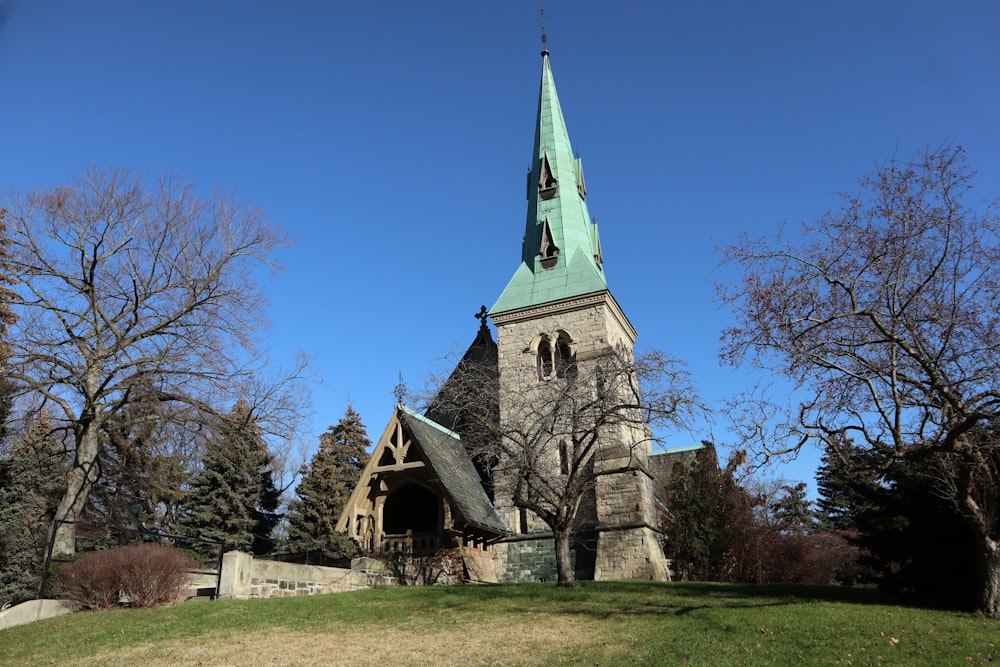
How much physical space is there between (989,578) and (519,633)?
26.7 ft

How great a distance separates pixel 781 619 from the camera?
11953 mm

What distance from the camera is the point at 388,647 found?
34.3ft

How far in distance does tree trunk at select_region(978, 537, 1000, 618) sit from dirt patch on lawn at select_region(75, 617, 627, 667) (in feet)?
21.7

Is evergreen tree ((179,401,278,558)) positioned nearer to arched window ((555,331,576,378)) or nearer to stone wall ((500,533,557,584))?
stone wall ((500,533,557,584))

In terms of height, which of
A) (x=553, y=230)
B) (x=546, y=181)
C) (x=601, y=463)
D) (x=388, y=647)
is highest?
(x=546, y=181)

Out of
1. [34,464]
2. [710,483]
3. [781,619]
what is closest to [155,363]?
[34,464]

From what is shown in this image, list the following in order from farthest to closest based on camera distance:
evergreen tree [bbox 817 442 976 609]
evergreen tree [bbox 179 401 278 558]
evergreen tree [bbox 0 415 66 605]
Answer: evergreen tree [bbox 179 401 278 558] < evergreen tree [bbox 0 415 66 605] < evergreen tree [bbox 817 442 976 609]

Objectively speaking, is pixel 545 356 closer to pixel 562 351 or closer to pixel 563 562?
pixel 562 351

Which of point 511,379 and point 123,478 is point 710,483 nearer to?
point 511,379

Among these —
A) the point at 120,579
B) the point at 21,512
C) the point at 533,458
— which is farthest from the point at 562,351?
the point at 21,512

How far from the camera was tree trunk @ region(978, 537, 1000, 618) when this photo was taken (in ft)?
40.3

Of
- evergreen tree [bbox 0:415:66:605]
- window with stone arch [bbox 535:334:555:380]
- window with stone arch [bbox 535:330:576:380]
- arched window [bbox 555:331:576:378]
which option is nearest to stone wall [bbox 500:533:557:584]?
window with stone arch [bbox 535:330:576:380]

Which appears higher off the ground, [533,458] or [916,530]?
[533,458]

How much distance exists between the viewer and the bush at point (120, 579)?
46.0 feet
